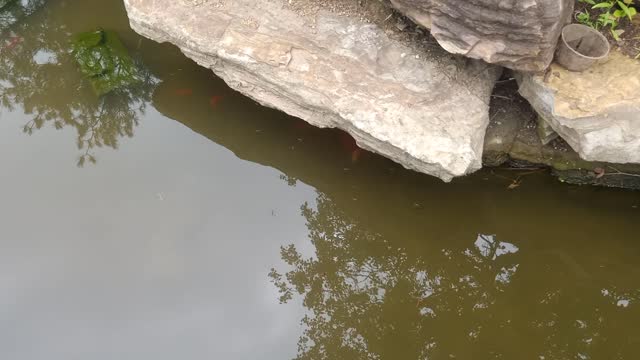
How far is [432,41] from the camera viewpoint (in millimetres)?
4254

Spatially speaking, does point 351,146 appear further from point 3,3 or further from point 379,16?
point 3,3

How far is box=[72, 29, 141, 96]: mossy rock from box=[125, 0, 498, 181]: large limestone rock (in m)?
0.95

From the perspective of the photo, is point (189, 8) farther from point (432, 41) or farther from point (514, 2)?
point (514, 2)

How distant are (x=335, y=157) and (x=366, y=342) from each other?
153 cm

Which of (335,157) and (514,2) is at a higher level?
(335,157)

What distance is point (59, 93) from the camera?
5441 mm

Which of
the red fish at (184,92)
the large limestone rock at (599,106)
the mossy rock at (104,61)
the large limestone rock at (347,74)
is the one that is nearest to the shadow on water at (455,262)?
the large limestone rock at (347,74)

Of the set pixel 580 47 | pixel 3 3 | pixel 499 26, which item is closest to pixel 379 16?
pixel 499 26

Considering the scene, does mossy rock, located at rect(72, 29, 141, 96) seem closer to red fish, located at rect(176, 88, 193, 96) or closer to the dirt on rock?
red fish, located at rect(176, 88, 193, 96)

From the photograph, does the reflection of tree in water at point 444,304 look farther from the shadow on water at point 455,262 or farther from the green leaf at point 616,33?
the green leaf at point 616,33

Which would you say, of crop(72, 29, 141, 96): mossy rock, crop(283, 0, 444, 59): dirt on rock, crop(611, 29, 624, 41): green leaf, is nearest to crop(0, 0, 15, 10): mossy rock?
crop(72, 29, 141, 96): mossy rock

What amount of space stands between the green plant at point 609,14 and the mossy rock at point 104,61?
12.5 feet

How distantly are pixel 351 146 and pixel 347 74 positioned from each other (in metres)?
0.82

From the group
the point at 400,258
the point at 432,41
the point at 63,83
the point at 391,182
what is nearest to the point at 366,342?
the point at 400,258
